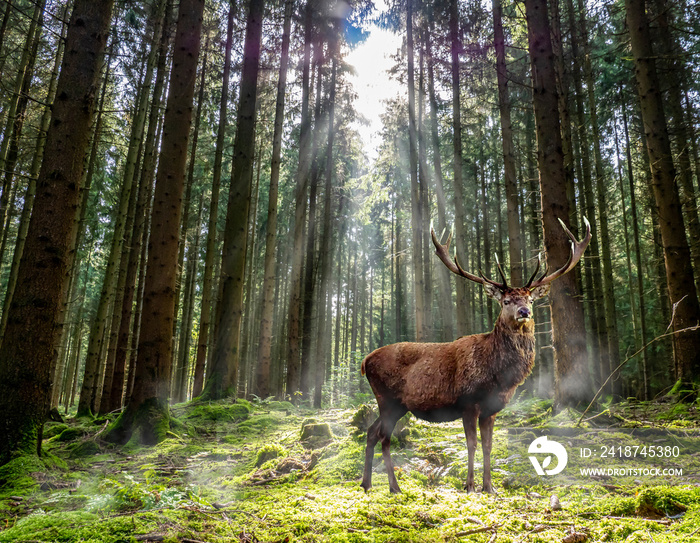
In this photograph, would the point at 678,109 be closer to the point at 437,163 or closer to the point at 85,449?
the point at 437,163

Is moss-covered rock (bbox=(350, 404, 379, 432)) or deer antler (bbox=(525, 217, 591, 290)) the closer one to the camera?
deer antler (bbox=(525, 217, 591, 290))

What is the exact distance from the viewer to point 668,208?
8.05 m

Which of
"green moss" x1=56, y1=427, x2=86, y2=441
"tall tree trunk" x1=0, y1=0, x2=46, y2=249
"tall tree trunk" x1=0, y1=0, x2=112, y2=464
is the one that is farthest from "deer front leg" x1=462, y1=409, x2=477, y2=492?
"tall tree trunk" x1=0, y1=0, x2=46, y2=249

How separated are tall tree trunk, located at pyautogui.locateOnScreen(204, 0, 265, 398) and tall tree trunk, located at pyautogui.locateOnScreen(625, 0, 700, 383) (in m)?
9.71

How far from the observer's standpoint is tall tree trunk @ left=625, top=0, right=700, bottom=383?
7.39 meters

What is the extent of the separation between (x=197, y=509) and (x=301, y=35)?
57.2 feet

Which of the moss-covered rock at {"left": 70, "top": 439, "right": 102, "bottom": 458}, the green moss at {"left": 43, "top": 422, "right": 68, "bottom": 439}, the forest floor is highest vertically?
the forest floor

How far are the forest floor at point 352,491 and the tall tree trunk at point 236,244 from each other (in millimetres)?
3719

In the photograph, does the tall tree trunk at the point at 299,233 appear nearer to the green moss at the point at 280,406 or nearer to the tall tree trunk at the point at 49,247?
the green moss at the point at 280,406

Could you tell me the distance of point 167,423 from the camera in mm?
6820

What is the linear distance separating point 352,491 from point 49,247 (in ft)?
15.6

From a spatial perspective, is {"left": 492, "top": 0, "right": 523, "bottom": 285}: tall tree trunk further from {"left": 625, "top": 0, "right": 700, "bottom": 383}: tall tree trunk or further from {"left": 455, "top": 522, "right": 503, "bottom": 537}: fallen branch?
{"left": 455, "top": 522, "right": 503, "bottom": 537}: fallen branch

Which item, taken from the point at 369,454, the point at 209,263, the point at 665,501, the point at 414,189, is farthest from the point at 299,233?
the point at 665,501

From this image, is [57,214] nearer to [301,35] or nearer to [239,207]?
[239,207]
